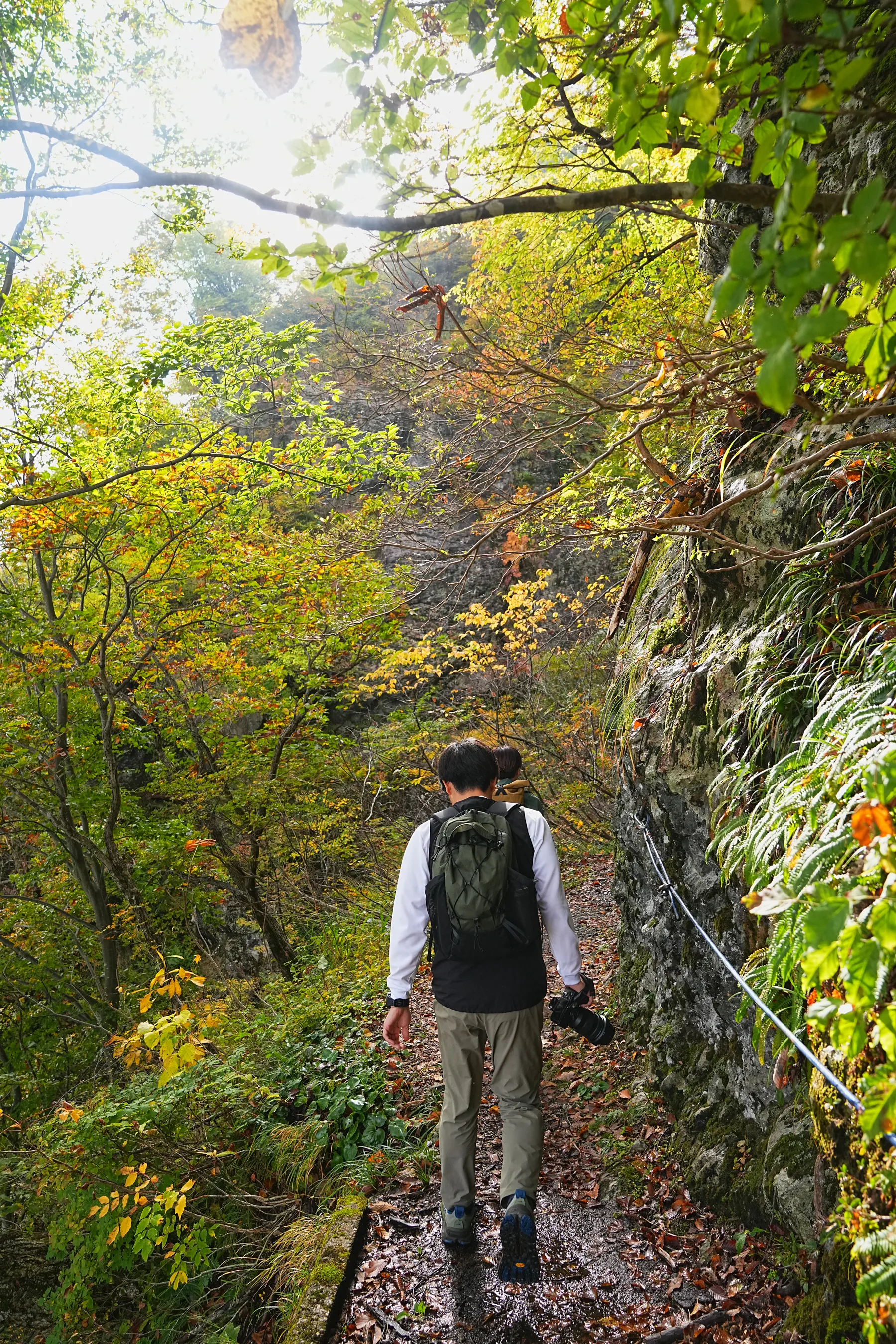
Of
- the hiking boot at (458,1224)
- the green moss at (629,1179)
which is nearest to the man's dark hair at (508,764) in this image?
the green moss at (629,1179)

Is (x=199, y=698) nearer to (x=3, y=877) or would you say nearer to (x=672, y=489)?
(x=3, y=877)

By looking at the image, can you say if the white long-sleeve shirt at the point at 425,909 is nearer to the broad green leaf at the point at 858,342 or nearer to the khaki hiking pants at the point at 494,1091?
the khaki hiking pants at the point at 494,1091

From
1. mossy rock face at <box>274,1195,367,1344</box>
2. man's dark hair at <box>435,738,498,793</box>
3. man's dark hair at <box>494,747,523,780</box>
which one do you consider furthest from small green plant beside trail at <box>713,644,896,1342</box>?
man's dark hair at <box>494,747,523,780</box>

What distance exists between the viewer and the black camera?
3.20m

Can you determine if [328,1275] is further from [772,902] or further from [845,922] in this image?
[845,922]

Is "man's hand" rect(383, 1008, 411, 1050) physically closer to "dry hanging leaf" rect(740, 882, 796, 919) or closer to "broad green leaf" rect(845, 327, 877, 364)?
"dry hanging leaf" rect(740, 882, 796, 919)

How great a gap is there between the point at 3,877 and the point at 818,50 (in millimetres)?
13760

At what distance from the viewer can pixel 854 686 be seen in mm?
2348

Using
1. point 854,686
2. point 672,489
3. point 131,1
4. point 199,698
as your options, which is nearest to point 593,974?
point 672,489

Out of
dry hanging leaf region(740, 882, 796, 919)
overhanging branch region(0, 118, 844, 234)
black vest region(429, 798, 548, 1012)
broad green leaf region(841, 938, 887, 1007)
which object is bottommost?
black vest region(429, 798, 548, 1012)

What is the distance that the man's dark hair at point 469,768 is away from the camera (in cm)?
329

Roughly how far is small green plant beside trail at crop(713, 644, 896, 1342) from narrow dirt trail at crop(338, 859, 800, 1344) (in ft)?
2.80

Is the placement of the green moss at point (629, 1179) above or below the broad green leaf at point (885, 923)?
below

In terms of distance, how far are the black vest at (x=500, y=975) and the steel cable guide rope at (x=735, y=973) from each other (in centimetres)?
74
